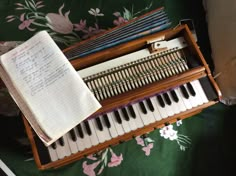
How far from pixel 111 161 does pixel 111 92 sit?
15.4 inches

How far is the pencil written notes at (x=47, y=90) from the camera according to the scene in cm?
99

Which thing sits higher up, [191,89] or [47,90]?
[47,90]

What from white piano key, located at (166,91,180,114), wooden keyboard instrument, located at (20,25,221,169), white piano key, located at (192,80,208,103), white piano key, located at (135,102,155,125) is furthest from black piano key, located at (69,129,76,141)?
white piano key, located at (192,80,208,103)

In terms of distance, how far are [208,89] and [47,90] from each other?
0.53m

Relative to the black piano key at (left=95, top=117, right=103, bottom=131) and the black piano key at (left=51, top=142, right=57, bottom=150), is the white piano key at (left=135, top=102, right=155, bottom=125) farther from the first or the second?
the black piano key at (left=51, top=142, right=57, bottom=150)

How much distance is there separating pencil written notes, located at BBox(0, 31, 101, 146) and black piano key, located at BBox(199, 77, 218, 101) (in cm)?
37

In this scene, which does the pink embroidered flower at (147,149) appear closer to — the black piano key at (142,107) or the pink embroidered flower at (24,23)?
the black piano key at (142,107)

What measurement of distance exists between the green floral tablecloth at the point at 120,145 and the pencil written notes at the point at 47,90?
26 centimetres

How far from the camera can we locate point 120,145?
1.39 metres

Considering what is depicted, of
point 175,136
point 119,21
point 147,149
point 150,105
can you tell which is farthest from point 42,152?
point 119,21

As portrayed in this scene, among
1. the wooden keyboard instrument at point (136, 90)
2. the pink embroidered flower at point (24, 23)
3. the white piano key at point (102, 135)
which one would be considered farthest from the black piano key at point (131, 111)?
the pink embroidered flower at point (24, 23)

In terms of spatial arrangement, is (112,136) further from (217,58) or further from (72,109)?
(217,58)

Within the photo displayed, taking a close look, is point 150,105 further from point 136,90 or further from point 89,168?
point 89,168

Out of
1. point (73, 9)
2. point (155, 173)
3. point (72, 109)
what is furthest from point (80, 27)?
point (155, 173)
